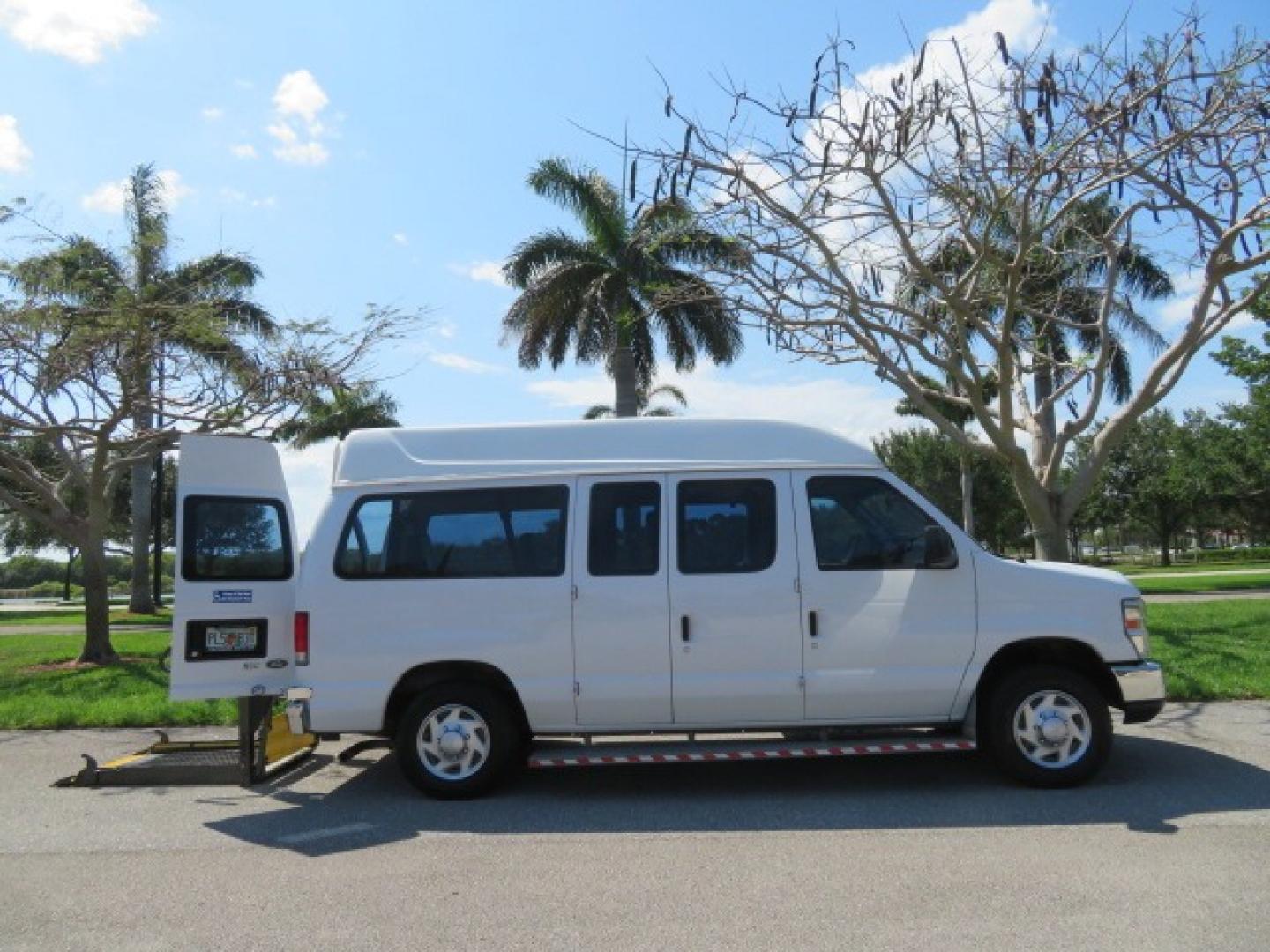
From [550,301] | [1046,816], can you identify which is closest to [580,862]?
[1046,816]

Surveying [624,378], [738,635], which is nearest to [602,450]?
[738,635]

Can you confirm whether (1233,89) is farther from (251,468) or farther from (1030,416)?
(251,468)

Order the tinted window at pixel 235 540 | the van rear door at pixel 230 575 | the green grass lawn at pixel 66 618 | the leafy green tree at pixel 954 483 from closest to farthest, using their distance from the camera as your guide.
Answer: the van rear door at pixel 230 575 → the tinted window at pixel 235 540 → the green grass lawn at pixel 66 618 → the leafy green tree at pixel 954 483

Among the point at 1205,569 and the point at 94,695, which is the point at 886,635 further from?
the point at 1205,569

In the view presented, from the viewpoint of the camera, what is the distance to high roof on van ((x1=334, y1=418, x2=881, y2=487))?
7.20m

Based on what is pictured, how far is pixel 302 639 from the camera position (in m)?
7.09

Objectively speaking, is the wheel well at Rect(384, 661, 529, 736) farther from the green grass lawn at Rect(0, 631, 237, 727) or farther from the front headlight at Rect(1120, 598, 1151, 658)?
the green grass lawn at Rect(0, 631, 237, 727)

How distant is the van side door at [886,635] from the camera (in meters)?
6.89

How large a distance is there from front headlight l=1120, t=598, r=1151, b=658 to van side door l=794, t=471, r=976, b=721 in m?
0.97

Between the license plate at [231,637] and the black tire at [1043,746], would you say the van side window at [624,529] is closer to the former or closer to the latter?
the black tire at [1043,746]

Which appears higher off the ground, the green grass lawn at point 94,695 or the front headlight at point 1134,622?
the front headlight at point 1134,622

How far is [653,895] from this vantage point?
5129 mm

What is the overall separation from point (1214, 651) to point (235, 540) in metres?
10.5

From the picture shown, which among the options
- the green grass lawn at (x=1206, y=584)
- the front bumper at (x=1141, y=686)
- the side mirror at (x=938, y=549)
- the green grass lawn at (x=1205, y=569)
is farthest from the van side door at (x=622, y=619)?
the green grass lawn at (x=1205, y=569)
